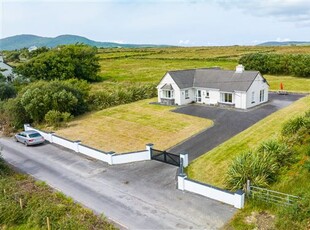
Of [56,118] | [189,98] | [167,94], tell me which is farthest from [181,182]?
[167,94]

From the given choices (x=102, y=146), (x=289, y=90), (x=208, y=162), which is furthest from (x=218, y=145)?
(x=289, y=90)

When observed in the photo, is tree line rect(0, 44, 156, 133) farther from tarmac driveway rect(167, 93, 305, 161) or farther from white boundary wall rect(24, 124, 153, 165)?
tarmac driveway rect(167, 93, 305, 161)

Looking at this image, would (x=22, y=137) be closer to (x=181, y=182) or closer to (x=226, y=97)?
(x=181, y=182)

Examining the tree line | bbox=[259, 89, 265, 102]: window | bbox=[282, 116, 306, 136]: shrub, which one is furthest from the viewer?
bbox=[259, 89, 265, 102]: window

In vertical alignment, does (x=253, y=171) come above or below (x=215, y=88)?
below

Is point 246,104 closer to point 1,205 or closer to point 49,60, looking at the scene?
point 1,205

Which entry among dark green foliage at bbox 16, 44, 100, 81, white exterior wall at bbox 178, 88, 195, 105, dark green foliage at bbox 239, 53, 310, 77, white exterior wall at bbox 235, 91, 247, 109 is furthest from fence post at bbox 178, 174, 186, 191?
dark green foliage at bbox 239, 53, 310, 77
